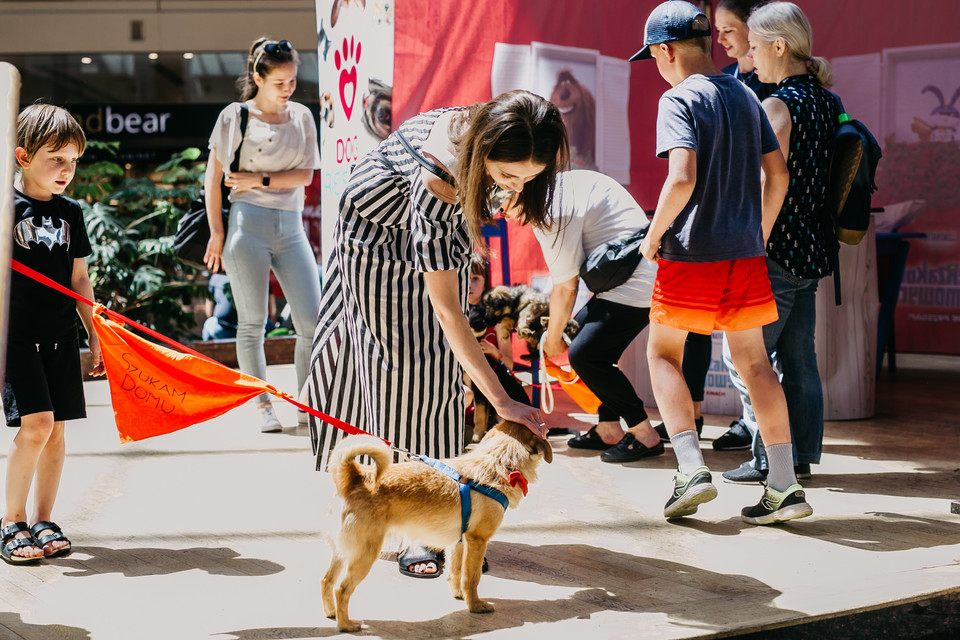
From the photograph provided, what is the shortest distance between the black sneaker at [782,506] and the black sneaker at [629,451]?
45.6 inches

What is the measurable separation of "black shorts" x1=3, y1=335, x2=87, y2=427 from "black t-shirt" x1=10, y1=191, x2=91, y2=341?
0.05 metres

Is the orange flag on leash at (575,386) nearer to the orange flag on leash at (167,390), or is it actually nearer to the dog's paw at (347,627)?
the orange flag on leash at (167,390)

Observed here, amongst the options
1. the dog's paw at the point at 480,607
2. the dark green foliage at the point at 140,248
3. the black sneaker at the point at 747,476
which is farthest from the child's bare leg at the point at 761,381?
the dark green foliage at the point at 140,248

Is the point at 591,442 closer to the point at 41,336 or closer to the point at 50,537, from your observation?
the point at 50,537

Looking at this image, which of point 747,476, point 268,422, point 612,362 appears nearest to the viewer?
point 747,476

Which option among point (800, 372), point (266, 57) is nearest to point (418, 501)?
point (800, 372)

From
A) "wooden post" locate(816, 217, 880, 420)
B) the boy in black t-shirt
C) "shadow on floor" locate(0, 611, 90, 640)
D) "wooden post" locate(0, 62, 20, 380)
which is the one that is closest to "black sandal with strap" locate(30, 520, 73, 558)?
the boy in black t-shirt

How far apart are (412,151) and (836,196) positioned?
2.34 m

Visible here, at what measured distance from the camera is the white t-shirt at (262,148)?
5598 millimetres

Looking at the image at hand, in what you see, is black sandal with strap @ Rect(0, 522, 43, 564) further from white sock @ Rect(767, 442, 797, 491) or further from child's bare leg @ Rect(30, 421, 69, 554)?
white sock @ Rect(767, 442, 797, 491)

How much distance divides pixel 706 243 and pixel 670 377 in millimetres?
529

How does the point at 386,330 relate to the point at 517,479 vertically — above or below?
above

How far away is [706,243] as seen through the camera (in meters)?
3.56

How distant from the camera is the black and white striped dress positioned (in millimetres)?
3053
